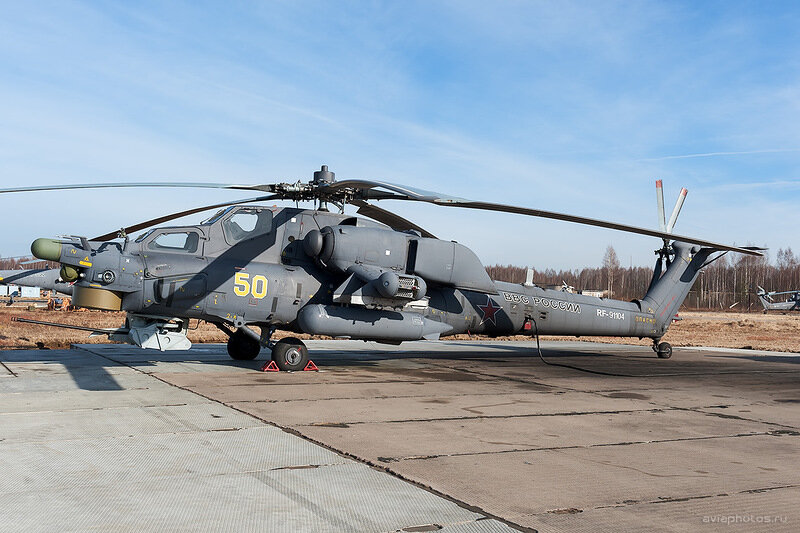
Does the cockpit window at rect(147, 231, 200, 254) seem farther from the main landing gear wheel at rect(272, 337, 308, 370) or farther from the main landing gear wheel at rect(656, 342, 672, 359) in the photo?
the main landing gear wheel at rect(656, 342, 672, 359)

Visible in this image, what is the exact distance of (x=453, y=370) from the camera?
43.7 ft

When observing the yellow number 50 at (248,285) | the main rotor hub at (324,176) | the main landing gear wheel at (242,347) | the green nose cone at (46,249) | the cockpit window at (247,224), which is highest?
the main rotor hub at (324,176)

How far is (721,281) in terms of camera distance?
11600 centimetres

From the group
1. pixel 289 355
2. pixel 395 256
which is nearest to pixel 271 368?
pixel 289 355

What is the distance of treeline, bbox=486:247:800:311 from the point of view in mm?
104581

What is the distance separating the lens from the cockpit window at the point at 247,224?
1241cm

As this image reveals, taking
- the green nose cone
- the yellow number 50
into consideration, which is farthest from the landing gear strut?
the green nose cone

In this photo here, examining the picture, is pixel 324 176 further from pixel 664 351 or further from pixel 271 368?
pixel 664 351

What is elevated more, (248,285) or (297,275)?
(297,275)

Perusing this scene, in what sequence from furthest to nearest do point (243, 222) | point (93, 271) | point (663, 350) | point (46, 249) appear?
point (663, 350) → point (243, 222) → point (93, 271) → point (46, 249)

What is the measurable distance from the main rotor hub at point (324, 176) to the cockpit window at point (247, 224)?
141cm

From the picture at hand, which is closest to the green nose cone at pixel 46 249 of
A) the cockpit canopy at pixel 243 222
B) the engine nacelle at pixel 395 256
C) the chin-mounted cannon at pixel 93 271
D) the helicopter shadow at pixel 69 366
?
the chin-mounted cannon at pixel 93 271

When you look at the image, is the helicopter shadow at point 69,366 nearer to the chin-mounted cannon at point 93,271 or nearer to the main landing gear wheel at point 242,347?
the chin-mounted cannon at point 93,271

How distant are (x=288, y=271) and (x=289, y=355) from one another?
1695 millimetres
